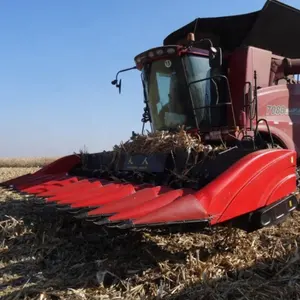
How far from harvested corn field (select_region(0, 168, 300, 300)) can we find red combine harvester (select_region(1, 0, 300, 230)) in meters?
0.33

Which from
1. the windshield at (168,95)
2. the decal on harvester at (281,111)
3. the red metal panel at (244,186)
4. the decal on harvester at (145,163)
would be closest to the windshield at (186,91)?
the windshield at (168,95)

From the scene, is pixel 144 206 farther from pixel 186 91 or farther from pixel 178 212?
pixel 186 91

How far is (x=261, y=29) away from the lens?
5.41 metres

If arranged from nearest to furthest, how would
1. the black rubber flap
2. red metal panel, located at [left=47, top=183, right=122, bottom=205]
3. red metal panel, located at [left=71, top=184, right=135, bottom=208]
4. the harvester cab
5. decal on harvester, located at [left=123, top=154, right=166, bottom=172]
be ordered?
red metal panel, located at [left=71, top=184, right=135, bottom=208] < red metal panel, located at [left=47, top=183, right=122, bottom=205] < decal on harvester, located at [left=123, top=154, right=166, bottom=172] < the harvester cab < the black rubber flap

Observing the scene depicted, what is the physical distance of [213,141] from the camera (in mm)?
4516

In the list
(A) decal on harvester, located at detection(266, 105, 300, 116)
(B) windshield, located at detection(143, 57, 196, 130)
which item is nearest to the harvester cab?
(B) windshield, located at detection(143, 57, 196, 130)

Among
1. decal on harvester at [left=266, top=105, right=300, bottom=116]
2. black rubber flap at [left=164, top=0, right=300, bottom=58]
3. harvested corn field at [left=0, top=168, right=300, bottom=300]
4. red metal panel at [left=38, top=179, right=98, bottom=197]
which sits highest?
black rubber flap at [left=164, top=0, right=300, bottom=58]

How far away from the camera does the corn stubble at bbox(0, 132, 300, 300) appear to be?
2570mm

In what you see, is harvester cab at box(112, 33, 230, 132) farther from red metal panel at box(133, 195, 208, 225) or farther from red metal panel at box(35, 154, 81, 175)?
red metal panel at box(133, 195, 208, 225)

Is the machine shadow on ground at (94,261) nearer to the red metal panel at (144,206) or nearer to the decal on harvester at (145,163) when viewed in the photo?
the red metal panel at (144,206)

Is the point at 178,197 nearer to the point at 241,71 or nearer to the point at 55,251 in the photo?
A: the point at 55,251

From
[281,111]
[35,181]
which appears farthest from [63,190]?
[281,111]

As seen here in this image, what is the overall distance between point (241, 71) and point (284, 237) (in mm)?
2061

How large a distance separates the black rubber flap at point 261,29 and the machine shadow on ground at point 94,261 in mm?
3083
